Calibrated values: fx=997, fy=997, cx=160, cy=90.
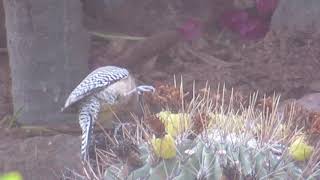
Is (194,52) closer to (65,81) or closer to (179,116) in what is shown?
(65,81)

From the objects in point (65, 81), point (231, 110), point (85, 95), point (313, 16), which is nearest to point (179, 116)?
point (231, 110)

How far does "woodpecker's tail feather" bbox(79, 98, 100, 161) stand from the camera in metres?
4.11

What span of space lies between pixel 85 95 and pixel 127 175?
1029 mm

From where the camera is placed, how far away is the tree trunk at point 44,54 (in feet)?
19.8

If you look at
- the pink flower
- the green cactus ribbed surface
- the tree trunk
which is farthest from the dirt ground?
the green cactus ribbed surface

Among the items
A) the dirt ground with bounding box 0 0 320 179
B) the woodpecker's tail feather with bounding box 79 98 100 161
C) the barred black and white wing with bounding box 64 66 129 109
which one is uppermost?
the barred black and white wing with bounding box 64 66 129 109

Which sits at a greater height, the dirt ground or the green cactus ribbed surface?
the green cactus ribbed surface

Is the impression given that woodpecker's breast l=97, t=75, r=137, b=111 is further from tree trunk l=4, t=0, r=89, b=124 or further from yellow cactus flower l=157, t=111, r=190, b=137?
tree trunk l=4, t=0, r=89, b=124

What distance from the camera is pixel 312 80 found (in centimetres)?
673

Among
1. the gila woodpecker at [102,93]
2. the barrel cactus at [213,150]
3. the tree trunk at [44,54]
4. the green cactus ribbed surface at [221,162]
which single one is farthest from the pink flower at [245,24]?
the green cactus ribbed surface at [221,162]

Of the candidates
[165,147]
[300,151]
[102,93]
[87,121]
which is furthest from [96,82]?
[300,151]

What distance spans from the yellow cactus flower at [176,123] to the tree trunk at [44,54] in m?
2.48

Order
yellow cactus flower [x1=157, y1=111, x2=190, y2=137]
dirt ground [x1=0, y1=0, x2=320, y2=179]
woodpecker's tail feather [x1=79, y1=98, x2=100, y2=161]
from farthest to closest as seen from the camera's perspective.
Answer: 1. dirt ground [x1=0, y1=0, x2=320, y2=179]
2. woodpecker's tail feather [x1=79, y1=98, x2=100, y2=161]
3. yellow cactus flower [x1=157, y1=111, x2=190, y2=137]

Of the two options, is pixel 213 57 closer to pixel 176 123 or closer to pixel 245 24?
pixel 245 24
